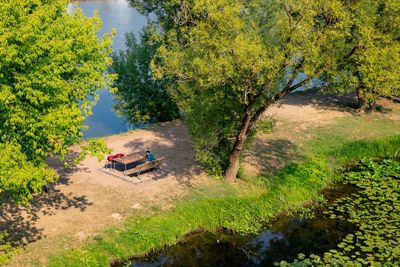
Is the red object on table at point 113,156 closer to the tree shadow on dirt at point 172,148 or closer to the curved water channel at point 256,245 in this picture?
the tree shadow on dirt at point 172,148

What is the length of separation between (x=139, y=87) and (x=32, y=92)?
67.9 feet

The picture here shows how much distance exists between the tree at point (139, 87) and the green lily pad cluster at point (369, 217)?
17.0 metres

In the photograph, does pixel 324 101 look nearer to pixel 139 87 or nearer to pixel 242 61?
pixel 139 87

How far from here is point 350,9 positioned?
23297 mm

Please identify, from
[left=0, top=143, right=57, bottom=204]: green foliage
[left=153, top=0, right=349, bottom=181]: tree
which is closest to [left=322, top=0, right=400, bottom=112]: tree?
[left=153, top=0, right=349, bottom=181]: tree

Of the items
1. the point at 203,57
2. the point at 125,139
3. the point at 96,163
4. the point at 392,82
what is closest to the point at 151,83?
the point at 125,139

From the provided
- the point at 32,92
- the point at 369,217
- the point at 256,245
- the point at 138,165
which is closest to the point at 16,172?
the point at 32,92

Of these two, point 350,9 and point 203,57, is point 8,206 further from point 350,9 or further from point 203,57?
point 350,9

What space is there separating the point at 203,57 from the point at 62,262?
12.3 m

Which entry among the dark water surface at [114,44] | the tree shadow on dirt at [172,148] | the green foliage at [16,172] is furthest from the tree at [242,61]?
the green foliage at [16,172]

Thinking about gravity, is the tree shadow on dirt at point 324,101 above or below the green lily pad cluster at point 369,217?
above

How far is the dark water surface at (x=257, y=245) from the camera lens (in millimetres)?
21000

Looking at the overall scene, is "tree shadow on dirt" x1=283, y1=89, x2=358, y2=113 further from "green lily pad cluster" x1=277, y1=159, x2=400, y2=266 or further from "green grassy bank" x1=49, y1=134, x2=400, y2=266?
"green lily pad cluster" x1=277, y1=159, x2=400, y2=266

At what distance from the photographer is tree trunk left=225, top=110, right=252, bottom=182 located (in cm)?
2525
